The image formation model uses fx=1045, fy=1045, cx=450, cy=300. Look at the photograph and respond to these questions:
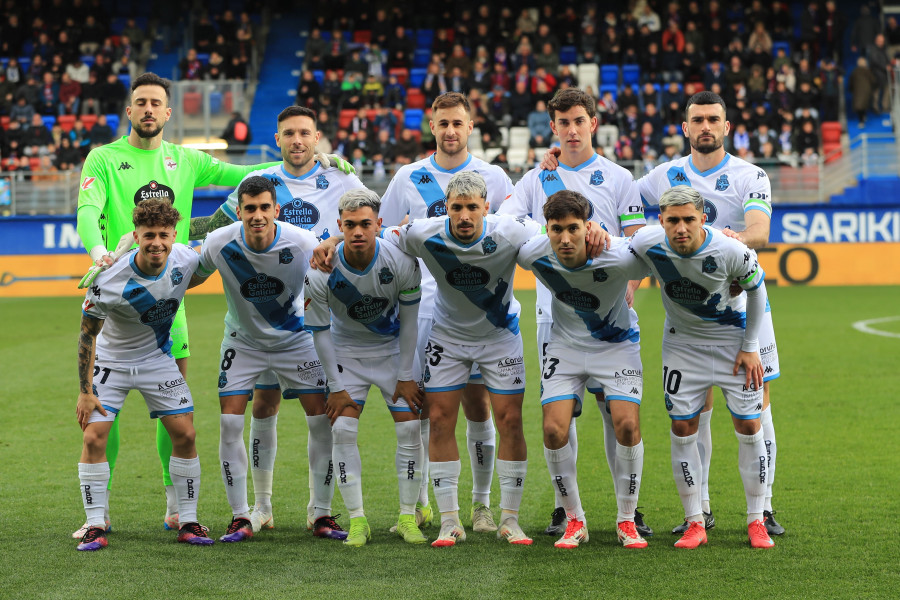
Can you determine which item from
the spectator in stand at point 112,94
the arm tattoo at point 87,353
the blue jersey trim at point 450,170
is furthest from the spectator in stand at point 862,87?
the arm tattoo at point 87,353

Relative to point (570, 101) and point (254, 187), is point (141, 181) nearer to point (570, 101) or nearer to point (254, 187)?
point (254, 187)

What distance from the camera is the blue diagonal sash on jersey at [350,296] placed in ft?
19.7

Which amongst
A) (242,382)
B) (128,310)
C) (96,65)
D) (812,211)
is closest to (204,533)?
(242,382)

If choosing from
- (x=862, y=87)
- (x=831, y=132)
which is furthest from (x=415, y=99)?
(x=862, y=87)

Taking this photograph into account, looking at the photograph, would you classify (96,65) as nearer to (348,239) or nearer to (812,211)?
(812,211)

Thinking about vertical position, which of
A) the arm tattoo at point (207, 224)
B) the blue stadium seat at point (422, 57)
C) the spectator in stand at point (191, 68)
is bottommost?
the arm tattoo at point (207, 224)

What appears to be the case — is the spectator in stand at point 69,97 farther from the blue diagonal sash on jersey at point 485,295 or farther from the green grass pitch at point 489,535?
the blue diagonal sash on jersey at point 485,295

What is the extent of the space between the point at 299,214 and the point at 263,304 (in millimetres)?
814

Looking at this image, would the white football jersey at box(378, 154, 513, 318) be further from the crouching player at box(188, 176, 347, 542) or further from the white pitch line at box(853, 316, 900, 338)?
the white pitch line at box(853, 316, 900, 338)

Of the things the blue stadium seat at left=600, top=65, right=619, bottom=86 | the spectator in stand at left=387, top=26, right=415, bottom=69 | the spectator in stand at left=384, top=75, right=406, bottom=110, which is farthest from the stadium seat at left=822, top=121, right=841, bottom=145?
the spectator in stand at left=387, top=26, right=415, bottom=69

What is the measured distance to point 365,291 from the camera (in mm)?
6039

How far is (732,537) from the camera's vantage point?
593 cm

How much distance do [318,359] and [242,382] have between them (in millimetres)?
478

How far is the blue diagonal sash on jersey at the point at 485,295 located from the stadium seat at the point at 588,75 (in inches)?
832
